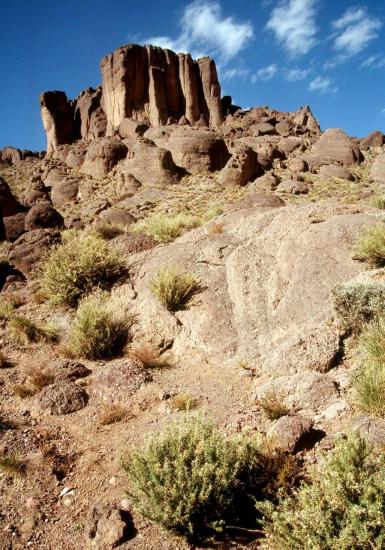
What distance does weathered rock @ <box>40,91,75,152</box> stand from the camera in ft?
212

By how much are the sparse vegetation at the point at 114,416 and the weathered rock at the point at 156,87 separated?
5948cm

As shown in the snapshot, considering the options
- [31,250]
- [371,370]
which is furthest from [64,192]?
[371,370]

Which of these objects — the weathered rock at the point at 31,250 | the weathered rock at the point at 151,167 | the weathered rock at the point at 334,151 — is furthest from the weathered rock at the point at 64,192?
the weathered rock at the point at 31,250

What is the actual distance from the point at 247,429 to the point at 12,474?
8.54 feet

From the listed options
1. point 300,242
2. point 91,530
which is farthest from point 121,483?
point 300,242

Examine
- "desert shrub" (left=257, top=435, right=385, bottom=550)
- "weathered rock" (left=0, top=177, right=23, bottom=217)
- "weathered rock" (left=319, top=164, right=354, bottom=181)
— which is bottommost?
"desert shrub" (left=257, top=435, right=385, bottom=550)

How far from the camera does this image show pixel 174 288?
7336mm

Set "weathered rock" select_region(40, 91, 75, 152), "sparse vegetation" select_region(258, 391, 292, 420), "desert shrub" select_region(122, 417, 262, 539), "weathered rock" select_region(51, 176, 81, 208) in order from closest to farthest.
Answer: "desert shrub" select_region(122, 417, 262, 539) → "sparse vegetation" select_region(258, 391, 292, 420) → "weathered rock" select_region(51, 176, 81, 208) → "weathered rock" select_region(40, 91, 75, 152)

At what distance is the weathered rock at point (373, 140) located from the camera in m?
52.5

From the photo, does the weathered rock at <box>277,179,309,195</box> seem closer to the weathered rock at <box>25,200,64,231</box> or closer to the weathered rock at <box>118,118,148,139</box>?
the weathered rock at <box>25,200,64,231</box>

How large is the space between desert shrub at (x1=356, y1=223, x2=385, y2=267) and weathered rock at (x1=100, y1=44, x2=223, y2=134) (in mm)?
57972

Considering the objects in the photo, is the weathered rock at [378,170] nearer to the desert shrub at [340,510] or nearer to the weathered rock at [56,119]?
the desert shrub at [340,510]

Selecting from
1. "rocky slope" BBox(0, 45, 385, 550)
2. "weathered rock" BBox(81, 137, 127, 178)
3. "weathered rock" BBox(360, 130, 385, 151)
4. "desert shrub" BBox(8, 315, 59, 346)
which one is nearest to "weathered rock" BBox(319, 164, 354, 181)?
"weathered rock" BBox(360, 130, 385, 151)

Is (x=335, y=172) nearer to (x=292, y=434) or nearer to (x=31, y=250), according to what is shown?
(x=31, y=250)
